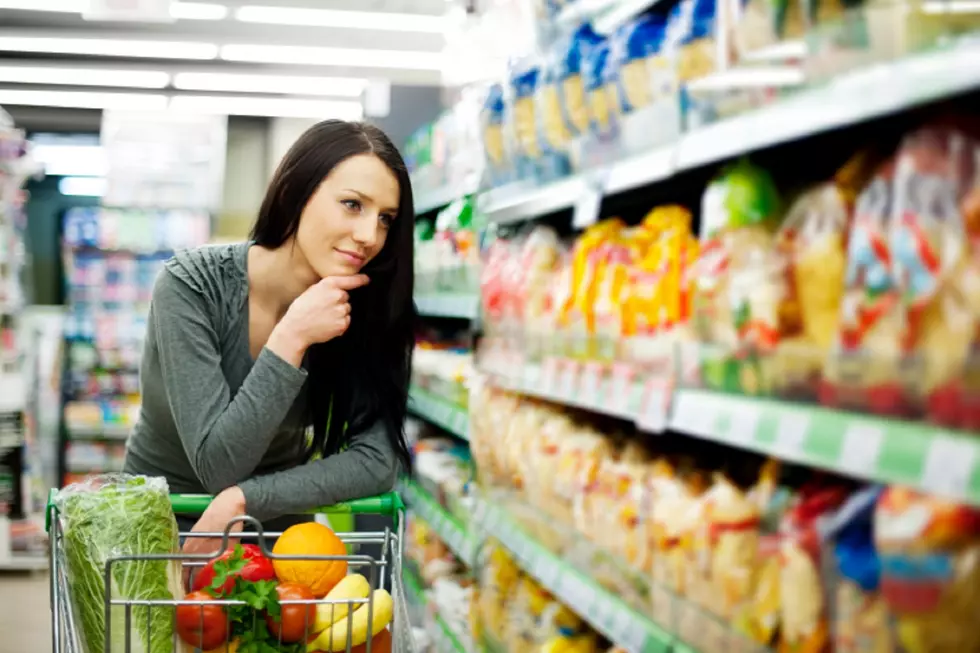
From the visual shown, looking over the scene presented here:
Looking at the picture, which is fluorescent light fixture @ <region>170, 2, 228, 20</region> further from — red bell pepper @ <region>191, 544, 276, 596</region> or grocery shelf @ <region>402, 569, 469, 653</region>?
red bell pepper @ <region>191, 544, 276, 596</region>

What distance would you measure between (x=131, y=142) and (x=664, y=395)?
702 centimetres

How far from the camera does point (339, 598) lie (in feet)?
4.96

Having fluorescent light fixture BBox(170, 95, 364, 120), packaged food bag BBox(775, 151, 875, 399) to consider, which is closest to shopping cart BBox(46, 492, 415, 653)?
packaged food bag BBox(775, 151, 875, 399)

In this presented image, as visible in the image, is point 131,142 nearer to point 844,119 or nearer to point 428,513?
point 428,513

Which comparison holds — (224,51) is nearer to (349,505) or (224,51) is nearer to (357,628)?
(349,505)

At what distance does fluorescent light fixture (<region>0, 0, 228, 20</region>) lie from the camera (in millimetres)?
8414

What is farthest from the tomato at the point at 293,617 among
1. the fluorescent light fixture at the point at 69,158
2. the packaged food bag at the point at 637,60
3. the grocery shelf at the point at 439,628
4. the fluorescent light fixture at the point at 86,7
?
the fluorescent light fixture at the point at 69,158

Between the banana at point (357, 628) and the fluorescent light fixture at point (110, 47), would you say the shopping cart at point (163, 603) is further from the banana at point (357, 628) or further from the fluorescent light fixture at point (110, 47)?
the fluorescent light fixture at point (110, 47)

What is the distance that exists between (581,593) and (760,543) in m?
0.61

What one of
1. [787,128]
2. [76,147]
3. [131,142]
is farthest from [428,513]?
[76,147]

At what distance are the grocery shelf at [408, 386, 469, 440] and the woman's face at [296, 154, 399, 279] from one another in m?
1.25

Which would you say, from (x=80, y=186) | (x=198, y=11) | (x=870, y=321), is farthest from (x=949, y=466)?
(x=80, y=186)

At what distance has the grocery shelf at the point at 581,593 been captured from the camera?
1.78 m

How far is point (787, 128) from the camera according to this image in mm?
1346
